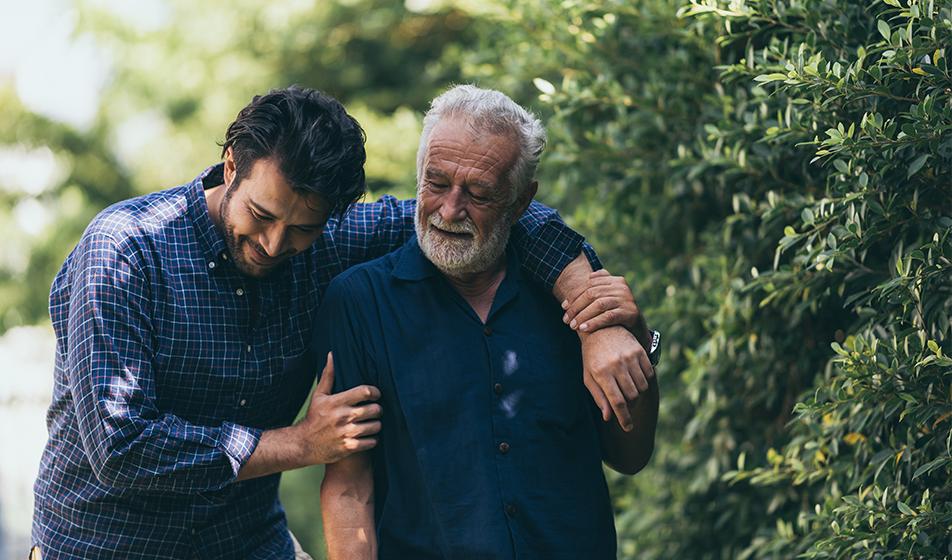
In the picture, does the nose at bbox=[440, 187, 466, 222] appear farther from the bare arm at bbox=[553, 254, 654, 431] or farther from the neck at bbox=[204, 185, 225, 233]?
the neck at bbox=[204, 185, 225, 233]

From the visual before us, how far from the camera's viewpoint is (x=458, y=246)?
2.55 metres

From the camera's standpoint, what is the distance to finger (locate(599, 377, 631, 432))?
2436mm

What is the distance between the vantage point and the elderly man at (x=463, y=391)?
251 centimetres

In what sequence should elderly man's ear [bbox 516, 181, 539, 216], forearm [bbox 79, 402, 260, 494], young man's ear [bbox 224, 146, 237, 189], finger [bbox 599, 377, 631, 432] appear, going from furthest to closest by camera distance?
1. elderly man's ear [bbox 516, 181, 539, 216]
2. young man's ear [bbox 224, 146, 237, 189]
3. finger [bbox 599, 377, 631, 432]
4. forearm [bbox 79, 402, 260, 494]

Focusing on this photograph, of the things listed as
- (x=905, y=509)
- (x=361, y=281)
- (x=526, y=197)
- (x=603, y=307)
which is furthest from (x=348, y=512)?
(x=905, y=509)

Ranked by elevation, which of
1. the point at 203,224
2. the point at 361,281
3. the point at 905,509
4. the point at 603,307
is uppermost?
the point at 203,224

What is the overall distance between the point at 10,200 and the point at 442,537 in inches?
324

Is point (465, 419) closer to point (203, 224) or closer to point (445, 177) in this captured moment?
point (445, 177)

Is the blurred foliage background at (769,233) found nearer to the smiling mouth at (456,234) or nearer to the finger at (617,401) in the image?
the finger at (617,401)

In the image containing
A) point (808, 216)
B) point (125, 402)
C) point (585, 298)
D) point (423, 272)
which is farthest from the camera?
point (808, 216)

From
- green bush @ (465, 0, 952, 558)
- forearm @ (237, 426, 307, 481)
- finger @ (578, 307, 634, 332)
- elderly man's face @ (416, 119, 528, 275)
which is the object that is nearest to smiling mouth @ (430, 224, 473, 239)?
elderly man's face @ (416, 119, 528, 275)

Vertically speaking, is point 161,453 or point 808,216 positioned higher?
point 808,216

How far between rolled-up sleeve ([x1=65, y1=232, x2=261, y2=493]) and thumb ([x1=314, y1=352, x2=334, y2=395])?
7.6 inches

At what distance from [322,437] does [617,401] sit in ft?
2.14
